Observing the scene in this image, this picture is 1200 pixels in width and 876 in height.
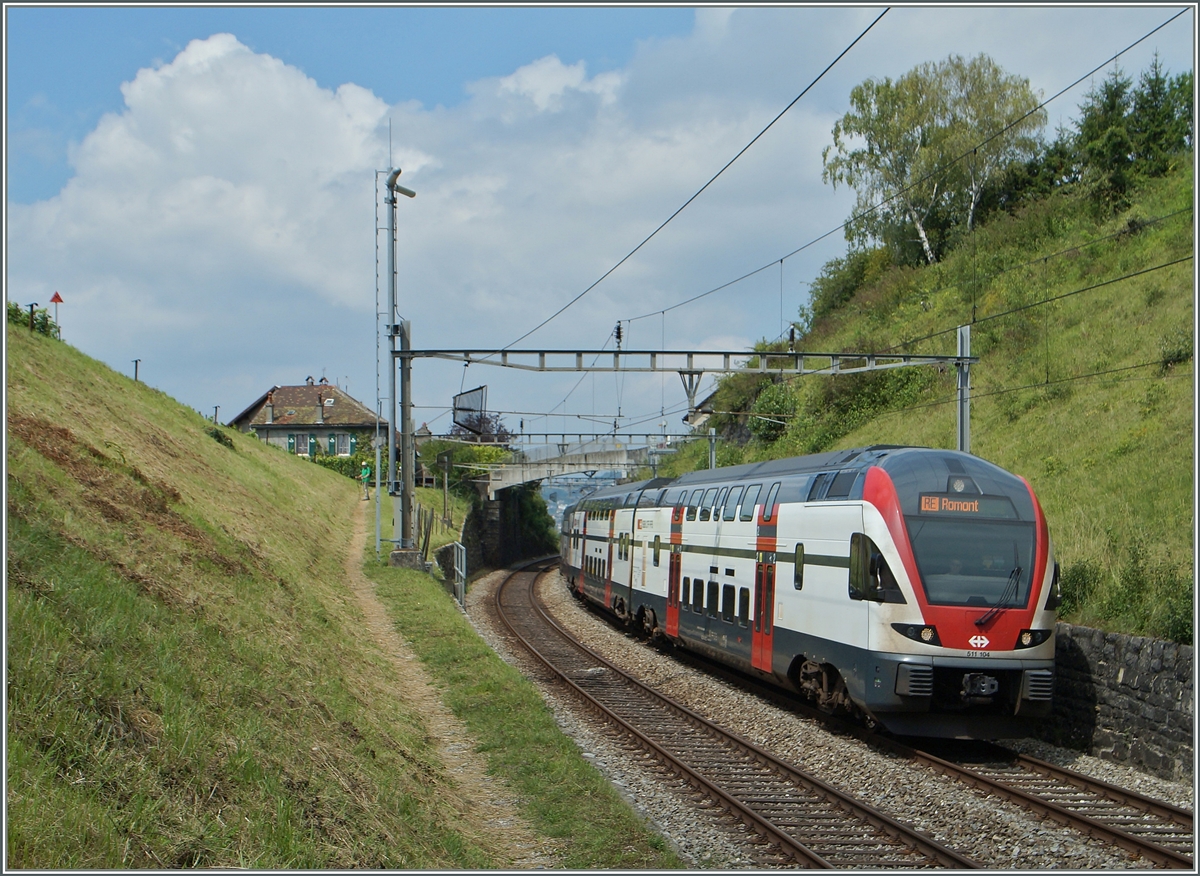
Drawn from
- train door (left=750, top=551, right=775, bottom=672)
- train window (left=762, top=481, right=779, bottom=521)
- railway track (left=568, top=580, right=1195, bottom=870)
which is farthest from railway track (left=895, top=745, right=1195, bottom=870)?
train window (left=762, top=481, right=779, bottom=521)

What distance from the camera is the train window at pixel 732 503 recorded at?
17141 millimetres

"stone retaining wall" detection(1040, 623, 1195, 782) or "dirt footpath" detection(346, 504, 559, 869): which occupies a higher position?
"stone retaining wall" detection(1040, 623, 1195, 782)

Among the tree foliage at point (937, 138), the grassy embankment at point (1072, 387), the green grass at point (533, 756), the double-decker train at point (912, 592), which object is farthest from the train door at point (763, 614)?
the tree foliage at point (937, 138)

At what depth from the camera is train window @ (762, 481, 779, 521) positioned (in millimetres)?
15367

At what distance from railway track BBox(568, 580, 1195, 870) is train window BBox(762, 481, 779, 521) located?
11.2 ft

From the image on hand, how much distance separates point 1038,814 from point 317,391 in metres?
84.4

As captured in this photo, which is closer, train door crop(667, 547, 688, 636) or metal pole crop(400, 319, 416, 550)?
train door crop(667, 547, 688, 636)

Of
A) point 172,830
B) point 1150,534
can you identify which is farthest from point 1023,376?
point 172,830

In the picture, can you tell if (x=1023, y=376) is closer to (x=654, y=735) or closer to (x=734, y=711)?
(x=734, y=711)

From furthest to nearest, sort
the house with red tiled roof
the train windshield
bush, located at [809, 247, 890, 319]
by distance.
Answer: the house with red tiled roof < bush, located at [809, 247, 890, 319] < the train windshield

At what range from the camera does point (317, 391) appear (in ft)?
290

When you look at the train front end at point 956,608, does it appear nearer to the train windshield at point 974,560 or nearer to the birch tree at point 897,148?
the train windshield at point 974,560

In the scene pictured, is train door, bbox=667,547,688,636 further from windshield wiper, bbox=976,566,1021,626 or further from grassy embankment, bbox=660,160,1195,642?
windshield wiper, bbox=976,566,1021,626

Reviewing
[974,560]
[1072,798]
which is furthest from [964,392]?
[1072,798]
